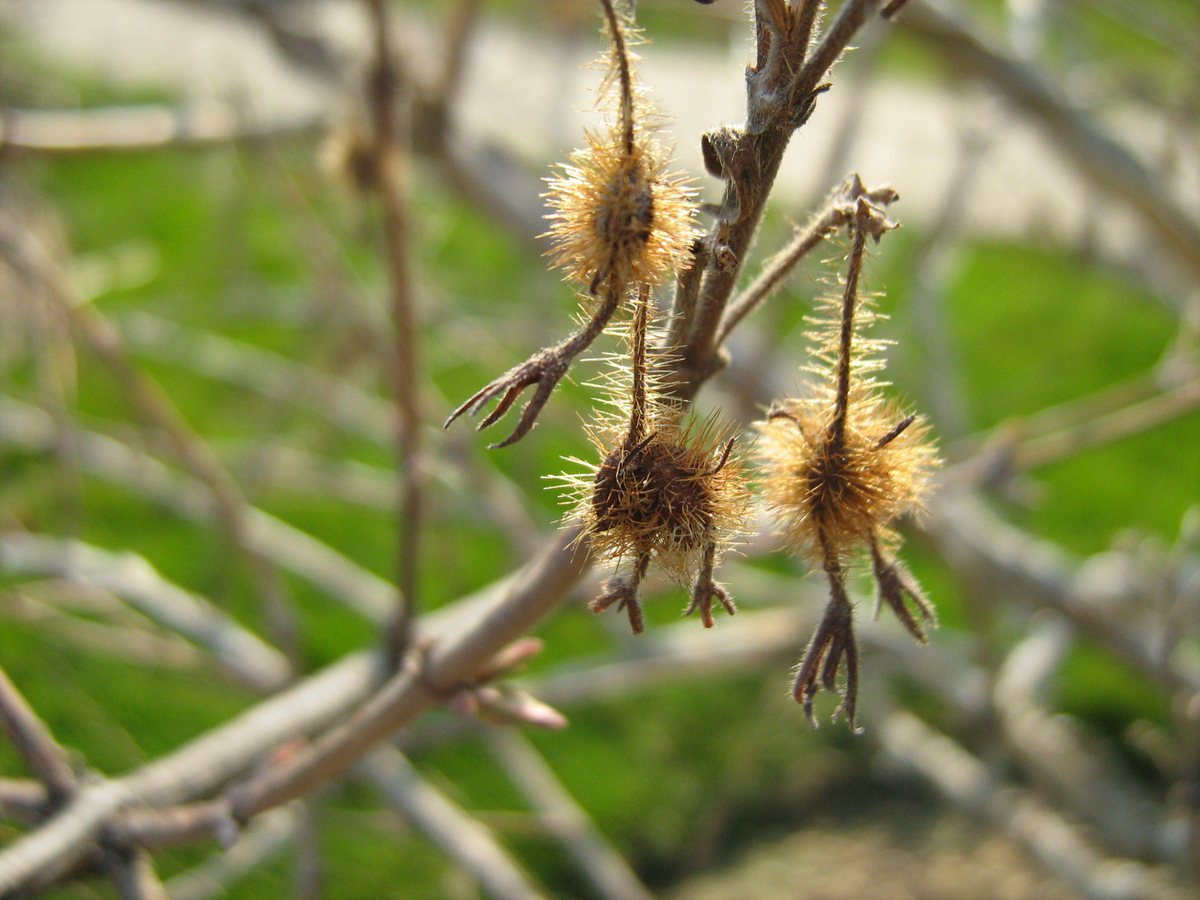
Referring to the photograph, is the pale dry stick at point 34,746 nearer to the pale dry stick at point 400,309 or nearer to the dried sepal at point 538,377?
the pale dry stick at point 400,309

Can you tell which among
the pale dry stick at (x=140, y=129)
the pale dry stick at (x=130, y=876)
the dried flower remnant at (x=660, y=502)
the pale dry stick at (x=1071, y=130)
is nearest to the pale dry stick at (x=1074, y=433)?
the pale dry stick at (x=1071, y=130)

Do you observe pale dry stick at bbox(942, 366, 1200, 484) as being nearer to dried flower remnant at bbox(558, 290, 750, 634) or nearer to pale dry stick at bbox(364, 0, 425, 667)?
pale dry stick at bbox(364, 0, 425, 667)

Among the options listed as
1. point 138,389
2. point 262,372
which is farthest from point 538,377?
point 262,372

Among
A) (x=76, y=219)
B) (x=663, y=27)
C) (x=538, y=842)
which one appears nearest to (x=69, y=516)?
(x=538, y=842)

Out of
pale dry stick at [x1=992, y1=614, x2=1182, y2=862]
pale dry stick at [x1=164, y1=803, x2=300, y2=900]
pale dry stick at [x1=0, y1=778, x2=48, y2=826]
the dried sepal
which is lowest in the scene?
pale dry stick at [x1=164, y1=803, x2=300, y2=900]

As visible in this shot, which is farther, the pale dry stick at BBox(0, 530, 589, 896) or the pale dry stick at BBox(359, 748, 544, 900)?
the pale dry stick at BBox(359, 748, 544, 900)

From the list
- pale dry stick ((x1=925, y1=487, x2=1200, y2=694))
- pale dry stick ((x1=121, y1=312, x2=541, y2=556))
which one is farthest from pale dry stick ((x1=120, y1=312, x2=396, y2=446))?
pale dry stick ((x1=925, y1=487, x2=1200, y2=694))
